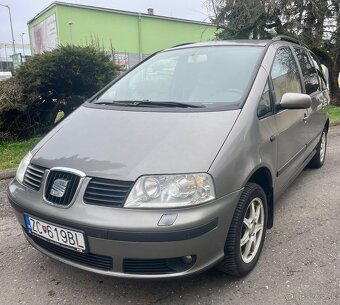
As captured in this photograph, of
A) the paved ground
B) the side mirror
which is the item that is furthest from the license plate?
the side mirror

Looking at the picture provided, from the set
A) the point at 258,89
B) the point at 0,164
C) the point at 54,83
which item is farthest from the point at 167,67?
the point at 54,83

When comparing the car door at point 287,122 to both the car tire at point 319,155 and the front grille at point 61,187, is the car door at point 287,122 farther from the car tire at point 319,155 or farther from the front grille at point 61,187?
the front grille at point 61,187

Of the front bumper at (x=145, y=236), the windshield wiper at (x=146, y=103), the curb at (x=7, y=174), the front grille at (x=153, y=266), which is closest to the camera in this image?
the front bumper at (x=145, y=236)

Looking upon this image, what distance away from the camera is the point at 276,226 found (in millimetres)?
3482

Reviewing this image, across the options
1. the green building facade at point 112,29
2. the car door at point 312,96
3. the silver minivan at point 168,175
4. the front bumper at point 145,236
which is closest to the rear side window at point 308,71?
the car door at point 312,96

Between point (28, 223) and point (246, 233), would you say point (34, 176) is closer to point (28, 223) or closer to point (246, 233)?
point (28, 223)

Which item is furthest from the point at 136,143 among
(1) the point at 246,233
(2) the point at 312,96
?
(2) the point at 312,96

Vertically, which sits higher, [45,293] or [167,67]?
[167,67]

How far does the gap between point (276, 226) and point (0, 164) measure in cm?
400

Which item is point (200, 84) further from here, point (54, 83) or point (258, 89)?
point (54, 83)

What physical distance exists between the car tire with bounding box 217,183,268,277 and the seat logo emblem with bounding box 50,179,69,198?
3.51ft

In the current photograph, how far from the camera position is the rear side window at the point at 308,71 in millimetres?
4237

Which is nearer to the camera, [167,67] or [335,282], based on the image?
[335,282]

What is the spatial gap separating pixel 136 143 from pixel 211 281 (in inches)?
43.1
